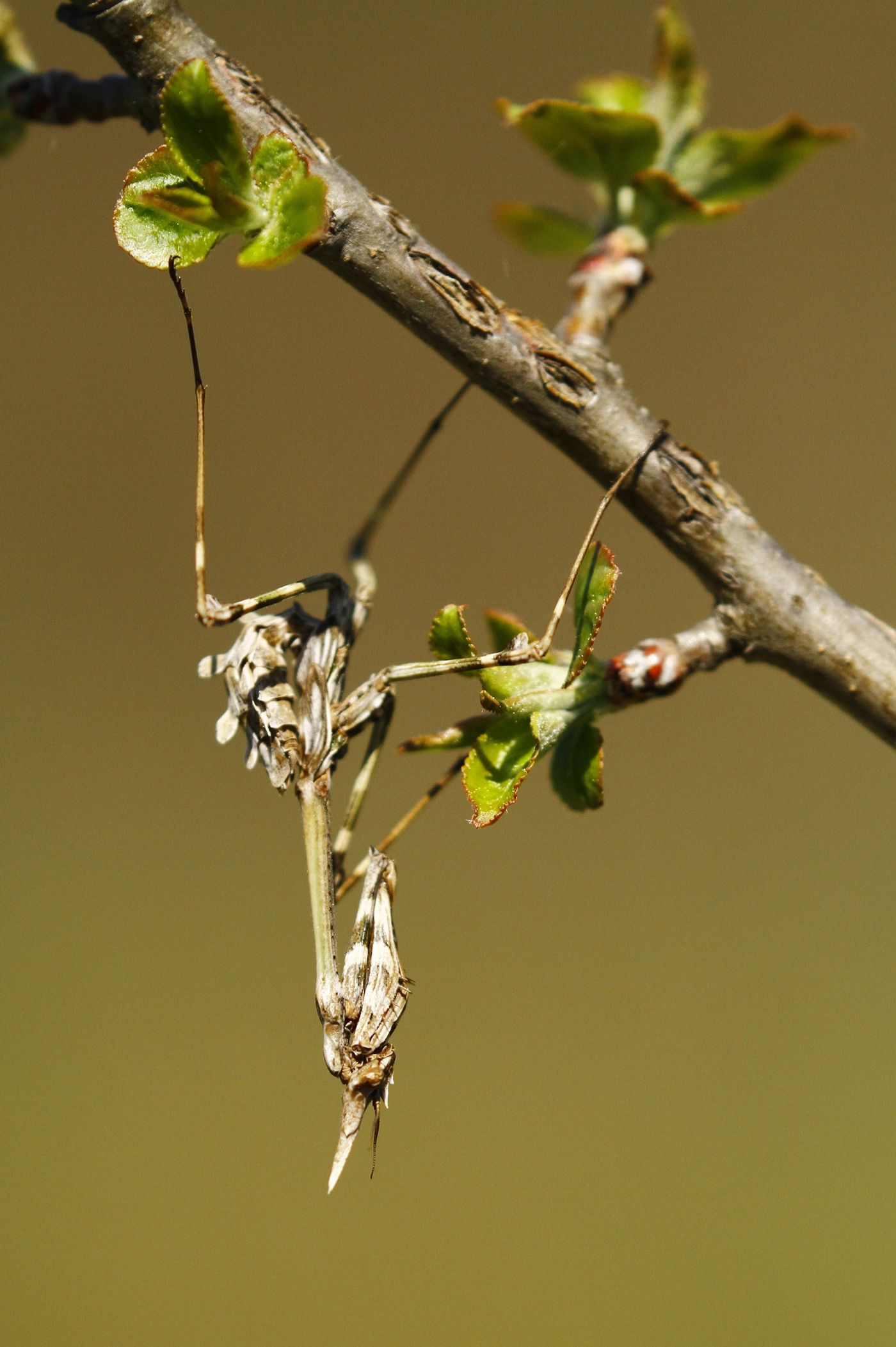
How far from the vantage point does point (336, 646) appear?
66cm

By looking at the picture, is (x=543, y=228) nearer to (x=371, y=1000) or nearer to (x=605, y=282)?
(x=605, y=282)

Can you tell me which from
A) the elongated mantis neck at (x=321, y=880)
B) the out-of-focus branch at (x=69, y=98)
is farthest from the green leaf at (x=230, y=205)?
the elongated mantis neck at (x=321, y=880)

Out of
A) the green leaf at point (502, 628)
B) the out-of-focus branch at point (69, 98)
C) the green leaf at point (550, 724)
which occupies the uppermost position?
the out-of-focus branch at point (69, 98)

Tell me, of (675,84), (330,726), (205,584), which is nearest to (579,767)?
(330,726)

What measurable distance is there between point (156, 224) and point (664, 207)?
1.25 ft

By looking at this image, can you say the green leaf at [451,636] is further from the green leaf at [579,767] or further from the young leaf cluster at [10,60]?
the young leaf cluster at [10,60]

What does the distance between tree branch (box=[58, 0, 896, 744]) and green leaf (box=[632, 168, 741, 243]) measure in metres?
0.13

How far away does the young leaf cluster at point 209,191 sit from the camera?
48cm

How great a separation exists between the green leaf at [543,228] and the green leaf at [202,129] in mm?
343

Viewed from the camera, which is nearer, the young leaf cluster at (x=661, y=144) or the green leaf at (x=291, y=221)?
the green leaf at (x=291, y=221)

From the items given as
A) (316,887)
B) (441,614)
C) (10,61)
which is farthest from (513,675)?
(10,61)

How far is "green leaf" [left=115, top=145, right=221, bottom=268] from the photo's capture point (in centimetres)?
51

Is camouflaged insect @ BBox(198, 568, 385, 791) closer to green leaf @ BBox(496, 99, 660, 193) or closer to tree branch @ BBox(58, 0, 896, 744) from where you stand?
tree branch @ BBox(58, 0, 896, 744)

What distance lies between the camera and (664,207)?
2.35ft
